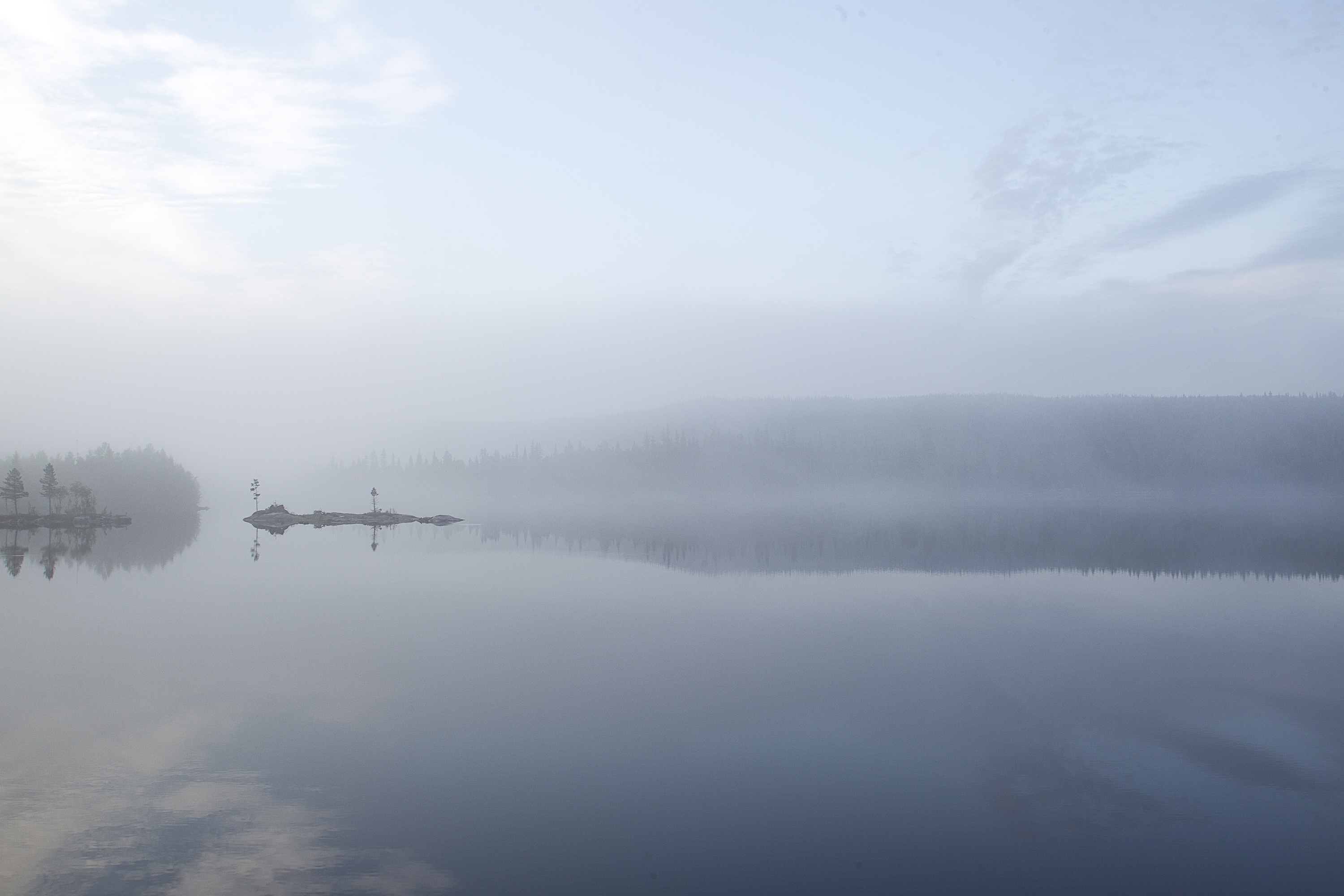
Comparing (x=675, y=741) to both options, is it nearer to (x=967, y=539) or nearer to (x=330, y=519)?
(x=967, y=539)

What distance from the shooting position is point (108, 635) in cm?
3225

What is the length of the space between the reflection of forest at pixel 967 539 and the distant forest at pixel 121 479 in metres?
91.8

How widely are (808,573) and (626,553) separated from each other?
20408 millimetres

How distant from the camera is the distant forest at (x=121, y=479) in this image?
6481 inches

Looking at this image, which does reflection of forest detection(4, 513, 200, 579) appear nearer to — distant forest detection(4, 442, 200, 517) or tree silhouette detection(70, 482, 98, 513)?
tree silhouette detection(70, 482, 98, 513)

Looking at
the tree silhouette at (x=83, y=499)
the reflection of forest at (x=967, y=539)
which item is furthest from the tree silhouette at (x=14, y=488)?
the reflection of forest at (x=967, y=539)

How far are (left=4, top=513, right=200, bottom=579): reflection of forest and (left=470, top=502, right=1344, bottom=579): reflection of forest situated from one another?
109 feet

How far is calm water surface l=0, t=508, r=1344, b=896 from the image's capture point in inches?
497

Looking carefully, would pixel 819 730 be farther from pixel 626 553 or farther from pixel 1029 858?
pixel 626 553

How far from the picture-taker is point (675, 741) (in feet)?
60.6

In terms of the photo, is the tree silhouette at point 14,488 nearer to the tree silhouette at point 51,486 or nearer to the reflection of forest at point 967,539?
the tree silhouette at point 51,486

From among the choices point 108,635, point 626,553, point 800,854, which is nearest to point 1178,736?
point 800,854

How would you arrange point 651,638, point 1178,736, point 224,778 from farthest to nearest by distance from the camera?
point 651,638 < point 1178,736 < point 224,778

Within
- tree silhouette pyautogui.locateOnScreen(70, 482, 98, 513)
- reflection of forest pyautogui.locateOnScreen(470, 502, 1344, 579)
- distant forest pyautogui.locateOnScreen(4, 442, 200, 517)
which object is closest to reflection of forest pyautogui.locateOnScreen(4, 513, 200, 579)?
tree silhouette pyautogui.locateOnScreen(70, 482, 98, 513)
